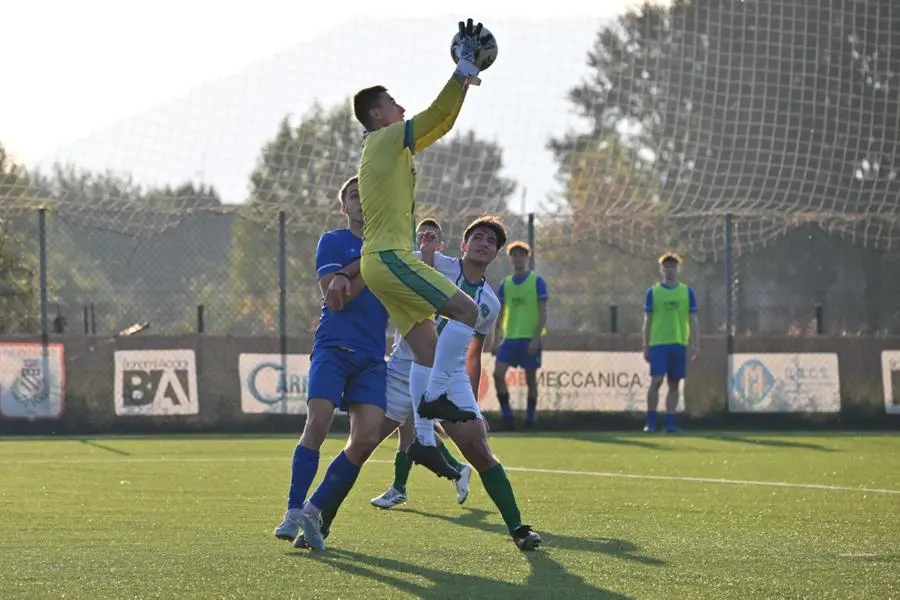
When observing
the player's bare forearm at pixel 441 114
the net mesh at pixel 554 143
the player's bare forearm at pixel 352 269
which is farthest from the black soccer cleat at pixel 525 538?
the net mesh at pixel 554 143

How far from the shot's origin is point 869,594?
604cm

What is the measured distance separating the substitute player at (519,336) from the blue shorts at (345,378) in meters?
10.7

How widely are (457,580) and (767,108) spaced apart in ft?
57.1

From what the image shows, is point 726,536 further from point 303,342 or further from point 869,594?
point 303,342

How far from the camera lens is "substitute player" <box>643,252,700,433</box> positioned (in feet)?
61.9

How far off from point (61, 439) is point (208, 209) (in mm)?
3634

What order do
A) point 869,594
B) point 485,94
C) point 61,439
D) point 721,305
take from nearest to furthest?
point 869,594
point 61,439
point 485,94
point 721,305

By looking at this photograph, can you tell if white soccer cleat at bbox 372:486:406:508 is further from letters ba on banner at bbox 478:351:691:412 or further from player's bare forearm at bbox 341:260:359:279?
letters ba on banner at bbox 478:351:691:412

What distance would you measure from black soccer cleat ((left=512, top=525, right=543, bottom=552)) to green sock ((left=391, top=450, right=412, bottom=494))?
2.54 m

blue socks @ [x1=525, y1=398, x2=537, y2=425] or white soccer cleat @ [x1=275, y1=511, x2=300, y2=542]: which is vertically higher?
blue socks @ [x1=525, y1=398, x2=537, y2=425]

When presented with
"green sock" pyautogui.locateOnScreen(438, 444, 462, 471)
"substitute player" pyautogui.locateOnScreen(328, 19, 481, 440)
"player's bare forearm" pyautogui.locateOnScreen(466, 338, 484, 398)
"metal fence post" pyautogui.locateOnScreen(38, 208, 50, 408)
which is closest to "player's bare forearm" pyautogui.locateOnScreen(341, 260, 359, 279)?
"substitute player" pyautogui.locateOnScreen(328, 19, 481, 440)

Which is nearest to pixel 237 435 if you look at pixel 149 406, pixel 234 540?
pixel 149 406

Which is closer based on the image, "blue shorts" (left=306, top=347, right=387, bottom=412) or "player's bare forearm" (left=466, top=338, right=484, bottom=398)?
"blue shorts" (left=306, top=347, right=387, bottom=412)

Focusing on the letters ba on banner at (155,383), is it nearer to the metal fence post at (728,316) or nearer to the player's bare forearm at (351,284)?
the metal fence post at (728,316)
